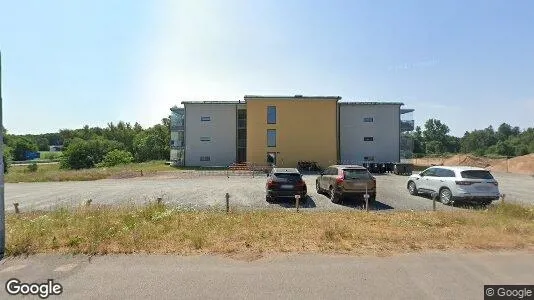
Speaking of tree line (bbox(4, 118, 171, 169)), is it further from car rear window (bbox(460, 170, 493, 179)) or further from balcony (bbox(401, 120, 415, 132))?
car rear window (bbox(460, 170, 493, 179))

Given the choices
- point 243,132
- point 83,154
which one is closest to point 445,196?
point 243,132

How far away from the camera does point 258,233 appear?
8.00 m

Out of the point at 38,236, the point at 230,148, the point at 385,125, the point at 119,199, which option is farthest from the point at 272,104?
the point at 38,236

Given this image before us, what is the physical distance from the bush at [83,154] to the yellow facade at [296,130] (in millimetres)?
35691

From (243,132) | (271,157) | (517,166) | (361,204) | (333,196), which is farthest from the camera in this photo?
(243,132)

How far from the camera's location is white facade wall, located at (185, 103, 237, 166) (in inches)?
1736

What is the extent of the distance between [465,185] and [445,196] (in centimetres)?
106

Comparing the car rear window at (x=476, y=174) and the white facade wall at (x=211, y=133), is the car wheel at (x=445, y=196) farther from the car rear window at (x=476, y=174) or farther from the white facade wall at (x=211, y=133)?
the white facade wall at (x=211, y=133)

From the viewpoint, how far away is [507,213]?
10578 millimetres

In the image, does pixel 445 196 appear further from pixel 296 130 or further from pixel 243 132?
pixel 243 132

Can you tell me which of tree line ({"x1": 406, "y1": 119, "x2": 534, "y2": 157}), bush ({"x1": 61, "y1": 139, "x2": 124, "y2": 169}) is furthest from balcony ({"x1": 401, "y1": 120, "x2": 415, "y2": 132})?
tree line ({"x1": 406, "y1": 119, "x2": 534, "y2": 157})

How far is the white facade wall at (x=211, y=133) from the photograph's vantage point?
145ft

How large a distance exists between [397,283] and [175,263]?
3752 millimetres

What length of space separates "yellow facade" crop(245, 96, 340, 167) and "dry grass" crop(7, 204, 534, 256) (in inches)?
1214
